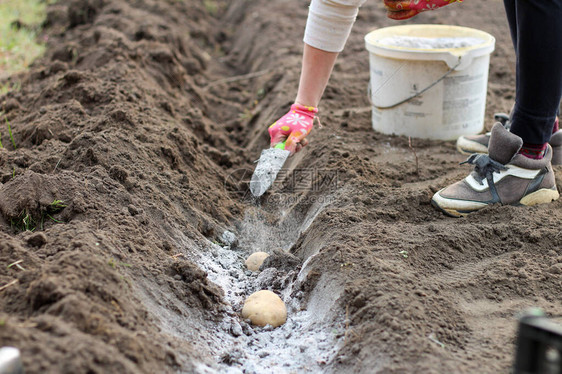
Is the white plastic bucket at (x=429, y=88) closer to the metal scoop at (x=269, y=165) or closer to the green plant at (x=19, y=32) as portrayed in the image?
the metal scoop at (x=269, y=165)

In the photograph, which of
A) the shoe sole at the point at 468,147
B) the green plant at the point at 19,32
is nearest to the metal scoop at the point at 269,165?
the shoe sole at the point at 468,147

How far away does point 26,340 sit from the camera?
1574 millimetres

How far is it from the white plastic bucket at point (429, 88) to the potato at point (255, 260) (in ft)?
5.46

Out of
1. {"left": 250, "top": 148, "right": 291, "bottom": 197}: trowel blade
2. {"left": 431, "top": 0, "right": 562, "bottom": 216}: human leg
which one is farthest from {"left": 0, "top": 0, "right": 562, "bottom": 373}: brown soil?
{"left": 250, "top": 148, "right": 291, "bottom": 197}: trowel blade

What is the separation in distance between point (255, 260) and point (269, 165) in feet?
1.72

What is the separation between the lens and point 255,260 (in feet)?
9.42

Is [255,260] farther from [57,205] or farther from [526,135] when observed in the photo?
[526,135]

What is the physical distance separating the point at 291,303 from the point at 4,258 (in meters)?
1.23

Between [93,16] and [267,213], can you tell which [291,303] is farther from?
[93,16]

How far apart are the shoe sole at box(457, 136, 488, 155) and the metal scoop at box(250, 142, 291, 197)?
4.99ft

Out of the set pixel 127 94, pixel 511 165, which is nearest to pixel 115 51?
pixel 127 94

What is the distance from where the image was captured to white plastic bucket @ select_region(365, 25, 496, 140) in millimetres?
3701

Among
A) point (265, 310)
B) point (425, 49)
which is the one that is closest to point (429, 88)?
point (425, 49)

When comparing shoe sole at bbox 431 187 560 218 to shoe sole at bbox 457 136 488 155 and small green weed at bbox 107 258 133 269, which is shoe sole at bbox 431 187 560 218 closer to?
shoe sole at bbox 457 136 488 155
